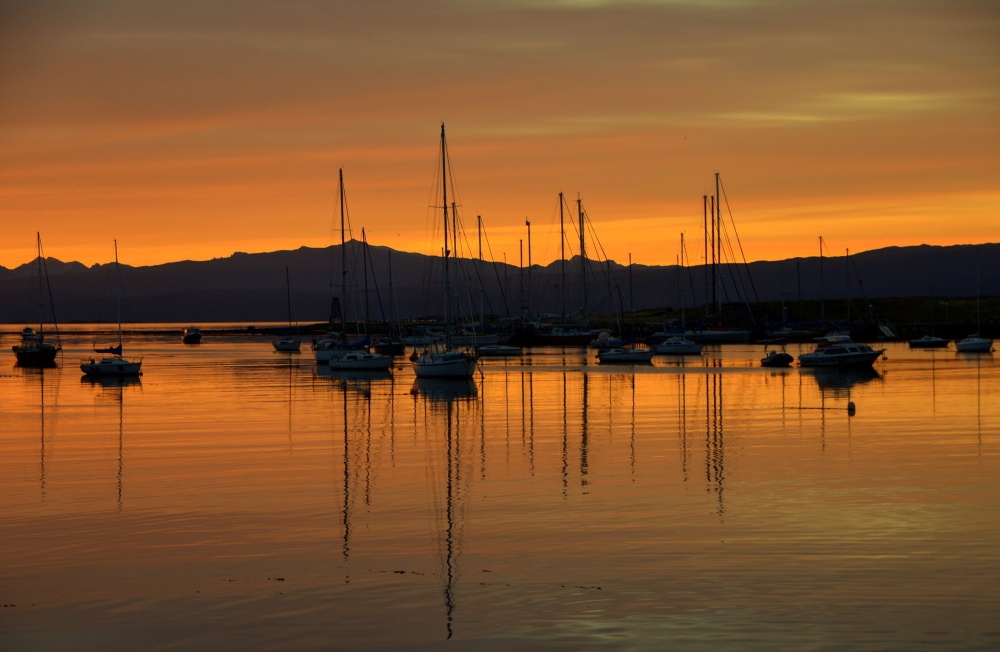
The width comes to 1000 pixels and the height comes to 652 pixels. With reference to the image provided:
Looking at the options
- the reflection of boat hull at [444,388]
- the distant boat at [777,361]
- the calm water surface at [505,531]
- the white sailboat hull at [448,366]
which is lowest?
the calm water surface at [505,531]

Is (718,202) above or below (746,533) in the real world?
above

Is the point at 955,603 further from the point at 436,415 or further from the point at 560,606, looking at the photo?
the point at 436,415

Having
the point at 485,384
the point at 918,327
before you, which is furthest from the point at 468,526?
the point at 918,327

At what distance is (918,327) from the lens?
148 meters

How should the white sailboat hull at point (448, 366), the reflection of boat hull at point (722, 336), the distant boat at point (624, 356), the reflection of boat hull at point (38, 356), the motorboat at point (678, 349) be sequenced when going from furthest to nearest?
1. the reflection of boat hull at point (722, 336)
2. the motorboat at point (678, 349)
3. the reflection of boat hull at point (38, 356)
4. the distant boat at point (624, 356)
5. the white sailboat hull at point (448, 366)

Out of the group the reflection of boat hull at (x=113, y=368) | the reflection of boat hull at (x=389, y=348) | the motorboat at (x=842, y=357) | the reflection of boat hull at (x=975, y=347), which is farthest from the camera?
the reflection of boat hull at (x=975, y=347)

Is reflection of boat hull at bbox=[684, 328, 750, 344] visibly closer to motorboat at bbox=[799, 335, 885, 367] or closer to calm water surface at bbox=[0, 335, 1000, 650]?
motorboat at bbox=[799, 335, 885, 367]

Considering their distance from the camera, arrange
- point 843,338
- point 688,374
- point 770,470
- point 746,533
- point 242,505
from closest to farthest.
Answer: point 746,533, point 242,505, point 770,470, point 688,374, point 843,338

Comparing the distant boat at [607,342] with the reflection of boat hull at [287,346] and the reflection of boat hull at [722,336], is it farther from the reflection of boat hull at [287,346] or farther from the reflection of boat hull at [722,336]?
the reflection of boat hull at [287,346]

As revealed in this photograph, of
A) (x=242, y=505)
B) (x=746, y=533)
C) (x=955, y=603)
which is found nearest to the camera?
(x=955, y=603)

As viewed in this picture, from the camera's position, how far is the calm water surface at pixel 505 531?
15.4 meters

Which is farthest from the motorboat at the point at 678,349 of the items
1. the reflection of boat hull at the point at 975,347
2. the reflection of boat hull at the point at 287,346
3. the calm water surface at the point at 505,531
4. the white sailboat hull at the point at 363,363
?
the calm water surface at the point at 505,531

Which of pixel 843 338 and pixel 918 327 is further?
pixel 918 327

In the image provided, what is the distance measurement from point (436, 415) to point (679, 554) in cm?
2857
